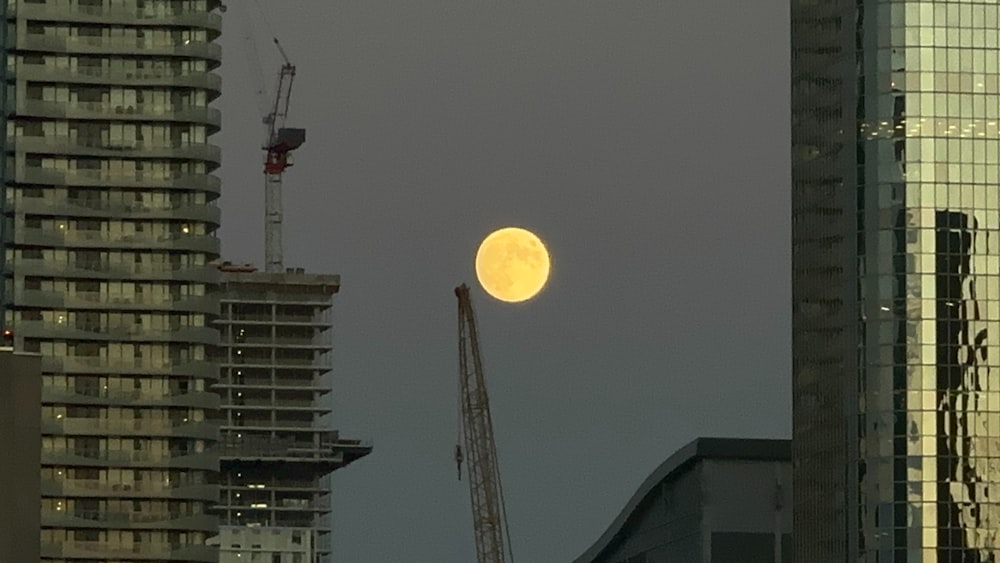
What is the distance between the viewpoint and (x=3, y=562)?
403 feet

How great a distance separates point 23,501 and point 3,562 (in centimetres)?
274

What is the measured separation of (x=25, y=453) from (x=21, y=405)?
1.93 meters

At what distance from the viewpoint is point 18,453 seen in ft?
405

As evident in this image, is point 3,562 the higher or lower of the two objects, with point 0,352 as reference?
lower

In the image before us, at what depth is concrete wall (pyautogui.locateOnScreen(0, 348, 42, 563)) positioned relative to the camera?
123 m

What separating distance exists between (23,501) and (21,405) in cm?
392

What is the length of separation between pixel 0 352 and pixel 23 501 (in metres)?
5.78

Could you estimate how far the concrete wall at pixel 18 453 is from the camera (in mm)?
122688

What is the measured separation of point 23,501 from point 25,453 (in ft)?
6.53

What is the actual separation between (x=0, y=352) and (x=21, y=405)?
2070mm

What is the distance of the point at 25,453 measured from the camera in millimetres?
123812

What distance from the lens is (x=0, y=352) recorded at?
12300 centimetres

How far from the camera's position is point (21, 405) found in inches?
4845
